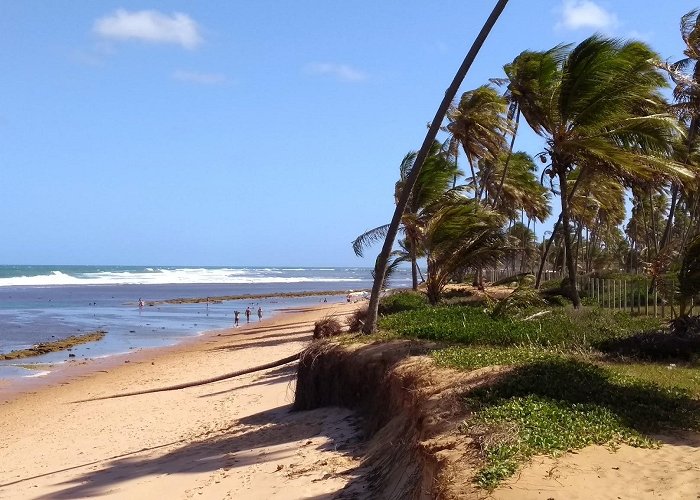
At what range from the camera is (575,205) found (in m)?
33.3

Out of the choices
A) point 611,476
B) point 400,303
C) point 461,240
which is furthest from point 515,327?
point 461,240

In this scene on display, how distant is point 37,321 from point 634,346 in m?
36.6

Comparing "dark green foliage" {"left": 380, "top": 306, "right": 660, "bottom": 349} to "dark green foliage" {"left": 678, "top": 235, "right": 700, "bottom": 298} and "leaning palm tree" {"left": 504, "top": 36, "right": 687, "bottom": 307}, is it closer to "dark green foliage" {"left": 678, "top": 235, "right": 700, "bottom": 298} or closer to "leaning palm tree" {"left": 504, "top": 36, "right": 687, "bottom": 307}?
"dark green foliage" {"left": 678, "top": 235, "right": 700, "bottom": 298}

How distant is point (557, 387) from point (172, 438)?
7808 millimetres

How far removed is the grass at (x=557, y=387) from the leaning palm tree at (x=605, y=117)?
3455 mm

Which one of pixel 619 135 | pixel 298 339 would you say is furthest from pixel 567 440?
pixel 298 339

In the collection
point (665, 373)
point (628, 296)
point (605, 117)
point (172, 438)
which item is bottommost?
point (172, 438)

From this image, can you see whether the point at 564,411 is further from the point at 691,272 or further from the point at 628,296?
the point at 628,296

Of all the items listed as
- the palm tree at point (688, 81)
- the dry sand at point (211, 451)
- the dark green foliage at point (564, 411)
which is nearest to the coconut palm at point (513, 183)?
the palm tree at point (688, 81)

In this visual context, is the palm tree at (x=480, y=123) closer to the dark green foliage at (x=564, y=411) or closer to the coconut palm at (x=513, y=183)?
the coconut palm at (x=513, y=183)

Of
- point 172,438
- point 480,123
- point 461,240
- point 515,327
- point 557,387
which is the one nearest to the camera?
point 557,387

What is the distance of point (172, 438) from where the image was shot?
518 inches

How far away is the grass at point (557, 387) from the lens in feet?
20.1

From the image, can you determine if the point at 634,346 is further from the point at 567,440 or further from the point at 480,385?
the point at 567,440
